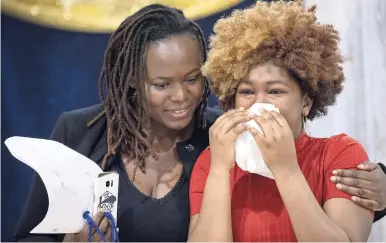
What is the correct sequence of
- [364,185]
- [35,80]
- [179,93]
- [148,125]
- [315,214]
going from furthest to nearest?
[35,80] → [148,125] → [179,93] → [364,185] → [315,214]

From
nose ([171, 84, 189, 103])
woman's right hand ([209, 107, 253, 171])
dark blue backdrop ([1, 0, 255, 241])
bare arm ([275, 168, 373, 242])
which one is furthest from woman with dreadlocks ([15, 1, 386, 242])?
bare arm ([275, 168, 373, 242])

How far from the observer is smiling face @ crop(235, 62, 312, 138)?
1308 mm

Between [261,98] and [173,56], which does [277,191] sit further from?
[173,56]

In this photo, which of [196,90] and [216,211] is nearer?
[216,211]

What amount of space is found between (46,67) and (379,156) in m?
1.12

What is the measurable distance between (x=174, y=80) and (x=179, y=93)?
4 cm

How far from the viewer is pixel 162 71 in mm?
1581

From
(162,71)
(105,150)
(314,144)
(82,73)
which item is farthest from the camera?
(82,73)

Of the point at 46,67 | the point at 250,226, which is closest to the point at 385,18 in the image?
the point at 250,226

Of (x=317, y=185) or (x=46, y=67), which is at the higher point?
(x=46, y=67)

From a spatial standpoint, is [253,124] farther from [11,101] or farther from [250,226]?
[11,101]

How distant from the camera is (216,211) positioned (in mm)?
1288

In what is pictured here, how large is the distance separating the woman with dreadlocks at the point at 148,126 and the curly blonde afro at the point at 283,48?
24 cm

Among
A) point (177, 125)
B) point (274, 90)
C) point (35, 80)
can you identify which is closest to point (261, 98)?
point (274, 90)
